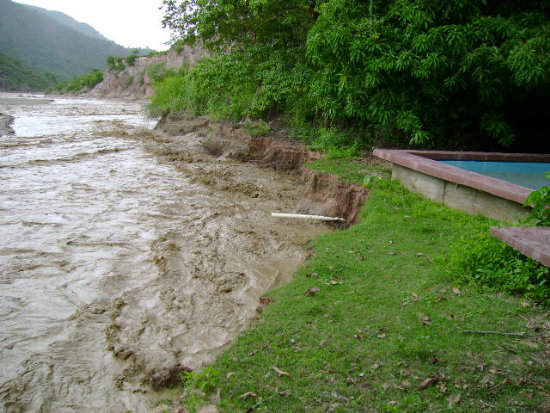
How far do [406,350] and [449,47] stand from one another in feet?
19.7

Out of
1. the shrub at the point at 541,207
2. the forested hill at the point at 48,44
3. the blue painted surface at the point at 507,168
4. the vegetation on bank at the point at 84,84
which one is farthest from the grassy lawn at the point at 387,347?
the forested hill at the point at 48,44

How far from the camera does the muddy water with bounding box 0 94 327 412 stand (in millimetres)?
3408

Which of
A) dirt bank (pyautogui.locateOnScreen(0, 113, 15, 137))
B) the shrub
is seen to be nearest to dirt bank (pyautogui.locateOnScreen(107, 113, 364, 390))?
the shrub

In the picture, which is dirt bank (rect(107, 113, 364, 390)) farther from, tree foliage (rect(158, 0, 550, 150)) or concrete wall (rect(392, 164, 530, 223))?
tree foliage (rect(158, 0, 550, 150))

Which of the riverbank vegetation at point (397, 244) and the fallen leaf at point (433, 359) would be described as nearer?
the riverbank vegetation at point (397, 244)

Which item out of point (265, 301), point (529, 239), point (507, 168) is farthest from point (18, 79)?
point (529, 239)

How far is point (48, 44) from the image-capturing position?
120250 millimetres

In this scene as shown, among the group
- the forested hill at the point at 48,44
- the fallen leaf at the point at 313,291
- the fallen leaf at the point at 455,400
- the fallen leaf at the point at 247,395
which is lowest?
the fallen leaf at the point at 247,395

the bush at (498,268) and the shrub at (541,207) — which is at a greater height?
the shrub at (541,207)

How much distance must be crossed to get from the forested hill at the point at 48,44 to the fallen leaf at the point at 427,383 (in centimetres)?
11237

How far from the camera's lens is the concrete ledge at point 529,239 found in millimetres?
3348

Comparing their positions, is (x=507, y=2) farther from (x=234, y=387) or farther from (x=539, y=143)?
(x=234, y=387)

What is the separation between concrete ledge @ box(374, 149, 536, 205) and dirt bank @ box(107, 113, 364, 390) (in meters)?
0.97

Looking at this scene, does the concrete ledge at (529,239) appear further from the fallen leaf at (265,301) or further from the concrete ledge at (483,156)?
the concrete ledge at (483,156)
